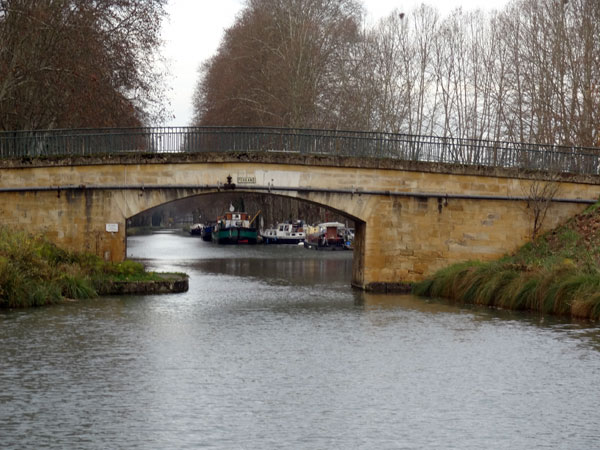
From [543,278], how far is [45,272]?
12522 mm

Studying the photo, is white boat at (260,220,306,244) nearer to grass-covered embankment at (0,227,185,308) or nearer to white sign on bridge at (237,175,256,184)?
white sign on bridge at (237,175,256,184)

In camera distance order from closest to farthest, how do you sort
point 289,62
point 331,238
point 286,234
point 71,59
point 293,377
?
1. point 293,377
2. point 71,59
3. point 289,62
4. point 331,238
5. point 286,234

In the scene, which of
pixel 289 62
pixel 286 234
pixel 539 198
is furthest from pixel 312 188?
pixel 286 234

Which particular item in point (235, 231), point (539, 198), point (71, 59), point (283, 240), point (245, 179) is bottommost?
point (283, 240)

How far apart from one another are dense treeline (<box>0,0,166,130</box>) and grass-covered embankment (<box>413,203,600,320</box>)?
15326mm

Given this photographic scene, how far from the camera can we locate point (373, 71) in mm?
65312

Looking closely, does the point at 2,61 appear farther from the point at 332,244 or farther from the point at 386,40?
the point at 332,244

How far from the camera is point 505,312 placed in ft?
88.4

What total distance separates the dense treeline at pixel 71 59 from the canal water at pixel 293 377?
13701 mm

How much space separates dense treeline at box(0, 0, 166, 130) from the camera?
39.0 metres

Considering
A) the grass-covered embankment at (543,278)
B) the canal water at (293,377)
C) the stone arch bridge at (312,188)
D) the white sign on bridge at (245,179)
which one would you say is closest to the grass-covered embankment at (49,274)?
the canal water at (293,377)

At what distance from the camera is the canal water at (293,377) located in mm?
13109

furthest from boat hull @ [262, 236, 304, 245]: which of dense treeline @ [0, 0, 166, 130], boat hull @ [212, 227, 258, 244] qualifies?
dense treeline @ [0, 0, 166, 130]

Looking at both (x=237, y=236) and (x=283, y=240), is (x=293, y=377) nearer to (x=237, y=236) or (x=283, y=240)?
(x=283, y=240)
